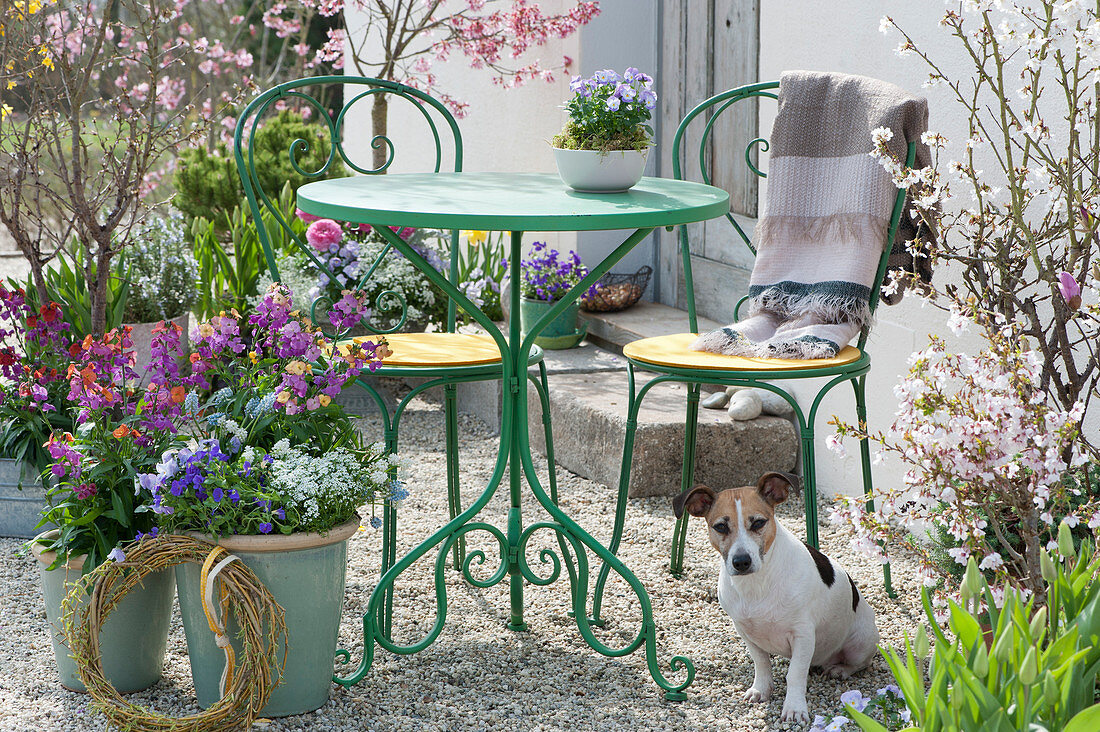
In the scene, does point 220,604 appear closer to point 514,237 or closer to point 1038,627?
point 514,237

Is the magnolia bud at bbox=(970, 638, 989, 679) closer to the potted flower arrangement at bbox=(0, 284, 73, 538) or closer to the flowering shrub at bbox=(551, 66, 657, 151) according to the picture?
the flowering shrub at bbox=(551, 66, 657, 151)

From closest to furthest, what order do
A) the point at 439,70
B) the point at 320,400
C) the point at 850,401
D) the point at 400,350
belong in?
1. the point at 320,400
2. the point at 400,350
3. the point at 850,401
4. the point at 439,70

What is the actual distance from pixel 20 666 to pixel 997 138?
261cm

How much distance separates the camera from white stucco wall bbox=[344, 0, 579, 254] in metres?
5.45

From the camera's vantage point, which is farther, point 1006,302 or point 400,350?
point 400,350

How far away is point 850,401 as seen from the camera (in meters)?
3.62

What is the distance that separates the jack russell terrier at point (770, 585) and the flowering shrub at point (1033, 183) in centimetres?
A: 55

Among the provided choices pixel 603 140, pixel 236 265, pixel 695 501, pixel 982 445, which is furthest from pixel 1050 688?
pixel 236 265

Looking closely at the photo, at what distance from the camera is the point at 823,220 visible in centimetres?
294

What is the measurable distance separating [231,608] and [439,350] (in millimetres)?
849

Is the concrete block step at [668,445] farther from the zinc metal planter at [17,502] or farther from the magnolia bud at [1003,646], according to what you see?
the magnolia bud at [1003,646]

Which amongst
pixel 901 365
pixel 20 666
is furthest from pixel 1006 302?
pixel 20 666

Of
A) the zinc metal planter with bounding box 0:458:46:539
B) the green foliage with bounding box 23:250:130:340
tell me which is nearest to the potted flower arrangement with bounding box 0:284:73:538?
the zinc metal planter with bounding box 0:458:46:539

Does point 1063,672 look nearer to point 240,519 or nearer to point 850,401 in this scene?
point 240,519
